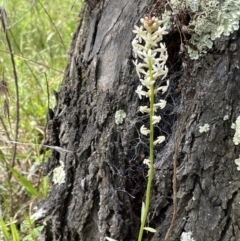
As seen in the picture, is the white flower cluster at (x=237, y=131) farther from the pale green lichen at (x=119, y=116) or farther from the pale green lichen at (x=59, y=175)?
the pale green lichen at (x=59, y=175)

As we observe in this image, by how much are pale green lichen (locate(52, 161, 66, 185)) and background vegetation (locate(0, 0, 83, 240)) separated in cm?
16

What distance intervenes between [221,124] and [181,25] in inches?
12.2

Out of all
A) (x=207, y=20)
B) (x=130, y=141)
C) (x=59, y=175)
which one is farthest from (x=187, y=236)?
(x=207, y=20)

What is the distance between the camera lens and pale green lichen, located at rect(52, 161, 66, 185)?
5.82ft

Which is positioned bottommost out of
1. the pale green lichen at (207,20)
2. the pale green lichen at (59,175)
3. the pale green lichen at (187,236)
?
the pale green lichen at (187,236)

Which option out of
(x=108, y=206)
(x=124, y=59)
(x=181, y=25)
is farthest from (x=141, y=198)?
(x=181, y=25)

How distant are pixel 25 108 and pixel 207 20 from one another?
4.87ft

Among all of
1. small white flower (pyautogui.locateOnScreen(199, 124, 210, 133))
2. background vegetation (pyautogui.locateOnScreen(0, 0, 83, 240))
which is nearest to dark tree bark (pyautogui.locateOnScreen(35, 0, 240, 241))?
small white flower (pyautogui.locateOnScreen(199, 124, 210, 133))

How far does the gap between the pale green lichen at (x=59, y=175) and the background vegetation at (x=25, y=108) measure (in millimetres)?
156

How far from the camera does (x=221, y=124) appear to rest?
139 centimetres

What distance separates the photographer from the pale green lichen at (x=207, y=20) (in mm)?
1346

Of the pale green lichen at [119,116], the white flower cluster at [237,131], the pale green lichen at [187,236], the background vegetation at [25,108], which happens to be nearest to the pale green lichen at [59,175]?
the background vegetation at [25,108]

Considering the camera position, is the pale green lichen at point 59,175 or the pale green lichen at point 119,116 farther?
the pale green lichen at point 59,175

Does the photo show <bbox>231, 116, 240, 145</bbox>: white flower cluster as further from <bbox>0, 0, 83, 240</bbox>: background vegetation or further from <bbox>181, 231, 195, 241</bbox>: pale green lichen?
<bbox>0, 0, 83, 240</bbox>: background vegetation
